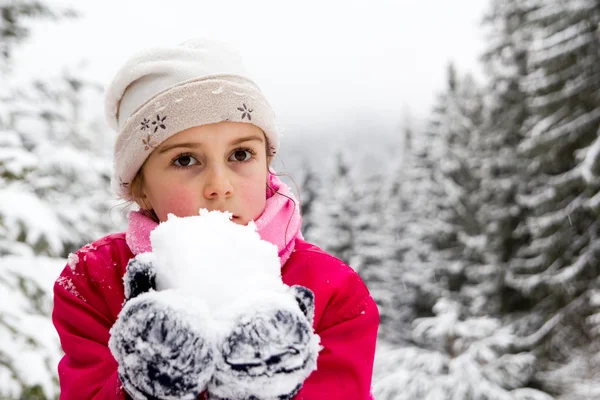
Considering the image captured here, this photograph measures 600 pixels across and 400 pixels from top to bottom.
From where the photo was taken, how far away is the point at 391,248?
26.1 m

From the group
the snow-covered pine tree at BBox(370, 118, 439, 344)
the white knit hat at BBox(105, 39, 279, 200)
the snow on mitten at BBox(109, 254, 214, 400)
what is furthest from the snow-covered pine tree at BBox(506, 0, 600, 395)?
the snow on mitten at BBox(109, 254, 214, 400)

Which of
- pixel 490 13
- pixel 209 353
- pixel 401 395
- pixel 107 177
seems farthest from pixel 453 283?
pixel 209 353

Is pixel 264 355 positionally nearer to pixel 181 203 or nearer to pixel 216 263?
pixel 216 263

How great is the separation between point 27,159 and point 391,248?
2414 centimetres

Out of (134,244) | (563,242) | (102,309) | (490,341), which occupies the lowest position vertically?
(563,242)

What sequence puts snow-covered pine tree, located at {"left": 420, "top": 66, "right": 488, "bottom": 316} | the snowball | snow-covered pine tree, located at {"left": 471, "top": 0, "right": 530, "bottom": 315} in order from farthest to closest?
snow-covered pine tree, located at {"left": 420, "top": 66, "right": 488, "bottom": 316}
snow-covered pine tree, located at {"left": 471, "top": 0, "right": 530, "bottom": 315}
the snowball

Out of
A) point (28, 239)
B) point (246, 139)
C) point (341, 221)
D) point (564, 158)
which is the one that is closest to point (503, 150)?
point (564, 158)

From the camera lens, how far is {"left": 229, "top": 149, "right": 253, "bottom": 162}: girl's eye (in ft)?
5.10

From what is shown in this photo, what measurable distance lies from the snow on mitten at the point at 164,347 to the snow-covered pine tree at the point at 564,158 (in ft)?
35.3

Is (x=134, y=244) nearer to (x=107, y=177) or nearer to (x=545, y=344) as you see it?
(x=107, y=177)

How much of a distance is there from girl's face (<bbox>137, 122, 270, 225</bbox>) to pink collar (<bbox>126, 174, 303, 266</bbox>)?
0.05m

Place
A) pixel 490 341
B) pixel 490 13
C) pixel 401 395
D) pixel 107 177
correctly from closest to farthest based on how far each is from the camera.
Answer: pixel 107 177 < pixel 401 395 < pixel 490 341 < pixel 490 13

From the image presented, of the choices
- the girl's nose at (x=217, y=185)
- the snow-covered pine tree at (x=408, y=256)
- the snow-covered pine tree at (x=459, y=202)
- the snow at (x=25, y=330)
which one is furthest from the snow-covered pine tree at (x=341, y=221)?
the girl's nose at (x=217, y=185)

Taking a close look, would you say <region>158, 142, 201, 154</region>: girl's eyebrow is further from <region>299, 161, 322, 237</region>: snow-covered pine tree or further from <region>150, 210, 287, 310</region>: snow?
<region>299, 161, 322, 237</region>: snow-covered pine tree
